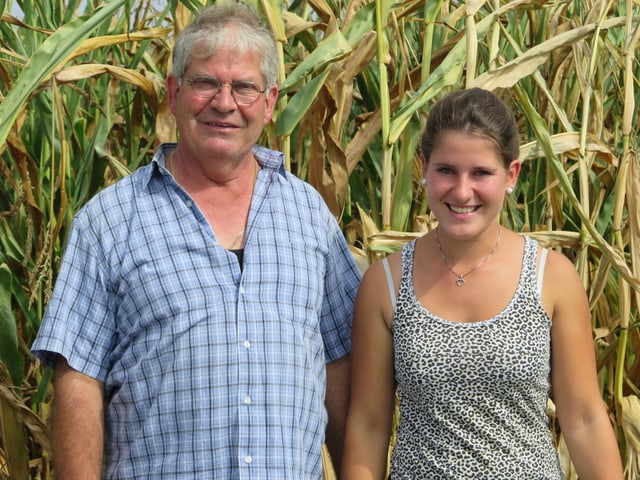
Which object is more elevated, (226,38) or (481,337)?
(226,38)

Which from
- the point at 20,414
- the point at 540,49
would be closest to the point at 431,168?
the point at 540,49

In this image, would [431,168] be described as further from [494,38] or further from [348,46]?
[494,38]

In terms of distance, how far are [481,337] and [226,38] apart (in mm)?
686

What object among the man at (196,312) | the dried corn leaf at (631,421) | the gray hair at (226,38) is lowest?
the dried corn leaf at (631,421)

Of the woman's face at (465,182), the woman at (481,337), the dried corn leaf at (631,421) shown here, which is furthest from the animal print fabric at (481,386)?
the dried corn leaf at (631,421)

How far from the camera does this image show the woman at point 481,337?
6.36 ft

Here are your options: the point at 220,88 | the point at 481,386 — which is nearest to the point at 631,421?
the point at 481,386

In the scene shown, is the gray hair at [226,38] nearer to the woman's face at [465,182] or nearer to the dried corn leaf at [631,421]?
the woman's face at [465,182]

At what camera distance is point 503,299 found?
6.57ft

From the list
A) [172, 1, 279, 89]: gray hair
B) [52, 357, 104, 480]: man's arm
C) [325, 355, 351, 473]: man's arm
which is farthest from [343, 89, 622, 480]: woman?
[52, 357, 104, 480]: man's arm

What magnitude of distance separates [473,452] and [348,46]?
822mm

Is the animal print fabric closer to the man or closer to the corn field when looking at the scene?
the man

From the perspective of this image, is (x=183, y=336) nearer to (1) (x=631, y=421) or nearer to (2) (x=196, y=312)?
(2) (x=196, y=312)

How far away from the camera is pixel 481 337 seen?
1.98 m
